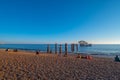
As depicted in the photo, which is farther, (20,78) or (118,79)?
(118,79)

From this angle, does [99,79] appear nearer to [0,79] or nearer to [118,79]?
[118,79]

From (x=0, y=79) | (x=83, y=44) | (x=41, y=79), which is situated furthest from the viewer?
(x=83, y=44)

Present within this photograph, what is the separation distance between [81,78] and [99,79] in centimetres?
99

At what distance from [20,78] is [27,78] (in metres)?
0.35

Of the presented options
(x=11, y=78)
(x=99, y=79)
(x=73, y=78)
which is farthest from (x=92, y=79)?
(x=11, y=78)

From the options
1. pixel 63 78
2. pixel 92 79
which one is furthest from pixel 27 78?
pixel 92 79

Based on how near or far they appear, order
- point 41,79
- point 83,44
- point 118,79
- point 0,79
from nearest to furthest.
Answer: point 0,79, point 41,79, point 118,79, point 83,44

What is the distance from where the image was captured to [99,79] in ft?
26.0


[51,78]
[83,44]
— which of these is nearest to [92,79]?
[51,78]

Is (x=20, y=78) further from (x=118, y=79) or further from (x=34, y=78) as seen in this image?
(x=118, y=79)

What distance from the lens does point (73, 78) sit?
7926 mm

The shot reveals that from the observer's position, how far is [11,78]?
24.0 feet

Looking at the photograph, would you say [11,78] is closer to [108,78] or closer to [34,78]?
[34,78]

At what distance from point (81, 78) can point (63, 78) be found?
1.00m
